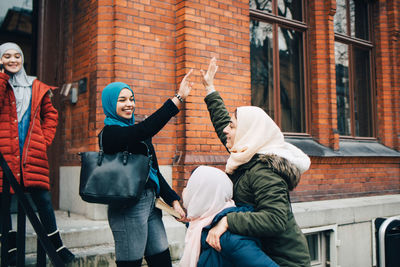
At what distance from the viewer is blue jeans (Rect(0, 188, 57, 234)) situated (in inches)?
129

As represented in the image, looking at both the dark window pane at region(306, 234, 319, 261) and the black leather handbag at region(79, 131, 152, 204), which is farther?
the dark window pane at region(306, 234, 319, 261)

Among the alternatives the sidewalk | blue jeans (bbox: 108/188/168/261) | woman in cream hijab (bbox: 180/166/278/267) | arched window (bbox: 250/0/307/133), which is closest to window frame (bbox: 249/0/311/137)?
arched window (bbox: 250/0/307/133)

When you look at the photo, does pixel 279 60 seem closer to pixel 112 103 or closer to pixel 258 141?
pixel 112 103

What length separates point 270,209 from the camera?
1963 millimetres

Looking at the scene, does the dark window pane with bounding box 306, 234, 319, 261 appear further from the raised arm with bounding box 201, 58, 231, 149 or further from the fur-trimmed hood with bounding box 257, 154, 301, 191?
the fur-trimmed hood with bounding box 257, 154, 301, 191

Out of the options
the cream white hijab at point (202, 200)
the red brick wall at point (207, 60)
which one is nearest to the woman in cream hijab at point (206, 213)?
the cream white hijab at point (202, 200)

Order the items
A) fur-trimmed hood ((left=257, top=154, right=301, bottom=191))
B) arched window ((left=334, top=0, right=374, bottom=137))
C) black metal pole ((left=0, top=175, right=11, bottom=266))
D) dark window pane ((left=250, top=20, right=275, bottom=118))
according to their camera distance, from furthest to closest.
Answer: arched window ((left=334, top=0, right=374, bottom=137)), dark window pane ((left=250, top=20, right=275, bottom=118)), black metal pole ((left=0, top=175, right=11, bottom=266)), fur-trimmed hood ((left=257, top=154, right=301, bottom=191))

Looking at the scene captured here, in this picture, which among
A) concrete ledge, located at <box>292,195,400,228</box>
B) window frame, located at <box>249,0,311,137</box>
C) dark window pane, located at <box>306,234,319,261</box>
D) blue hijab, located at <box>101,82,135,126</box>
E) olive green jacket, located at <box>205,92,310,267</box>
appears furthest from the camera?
window frame, located at <box>249,0,311,137</box>

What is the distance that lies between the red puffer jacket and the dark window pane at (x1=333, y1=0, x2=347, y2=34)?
18.4ft

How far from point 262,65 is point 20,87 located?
3.76m

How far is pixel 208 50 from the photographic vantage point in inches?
198

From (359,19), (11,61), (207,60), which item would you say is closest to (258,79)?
(207,60)

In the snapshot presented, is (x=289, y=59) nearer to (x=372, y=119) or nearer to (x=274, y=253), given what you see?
(x=372, y=119)

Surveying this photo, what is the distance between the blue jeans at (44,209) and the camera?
10.8ft
